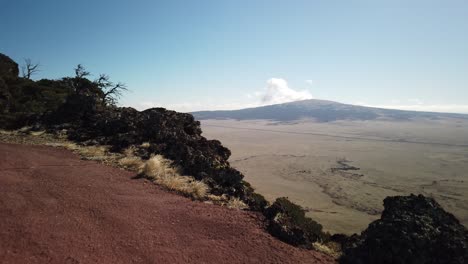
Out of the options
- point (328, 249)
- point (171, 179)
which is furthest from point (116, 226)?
point (328, 249)

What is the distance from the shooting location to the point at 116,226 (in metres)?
6.71

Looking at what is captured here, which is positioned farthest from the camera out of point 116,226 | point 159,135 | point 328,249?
point 159,135

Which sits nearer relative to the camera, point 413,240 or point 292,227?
point 413,240

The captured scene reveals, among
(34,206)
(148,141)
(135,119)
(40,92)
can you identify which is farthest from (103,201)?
(40,92)

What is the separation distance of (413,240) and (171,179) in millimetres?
6941

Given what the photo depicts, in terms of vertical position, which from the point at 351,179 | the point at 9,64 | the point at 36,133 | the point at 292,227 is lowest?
the point at 351,179

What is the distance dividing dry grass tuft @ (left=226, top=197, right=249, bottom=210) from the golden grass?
0.79 metres

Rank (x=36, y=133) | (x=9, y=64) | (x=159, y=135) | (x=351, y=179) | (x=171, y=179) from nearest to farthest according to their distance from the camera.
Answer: (x=171, y=179), (x=159, y=135), (x=36, y=133), (x=9, y=64), (x=351, y=179)

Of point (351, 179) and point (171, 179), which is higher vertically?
point (171, 179)

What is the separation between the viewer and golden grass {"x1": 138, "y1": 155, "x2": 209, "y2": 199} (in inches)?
377

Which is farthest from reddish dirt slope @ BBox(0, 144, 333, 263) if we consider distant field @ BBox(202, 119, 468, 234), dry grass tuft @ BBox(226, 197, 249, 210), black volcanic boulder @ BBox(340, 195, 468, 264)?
distant field @ BBox(202, 119, 468, 234)

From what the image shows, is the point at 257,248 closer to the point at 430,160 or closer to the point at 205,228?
the point at 205,228

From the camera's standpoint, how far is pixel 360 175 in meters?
46.2

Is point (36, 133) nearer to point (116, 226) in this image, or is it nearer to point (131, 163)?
point (131, 163)
